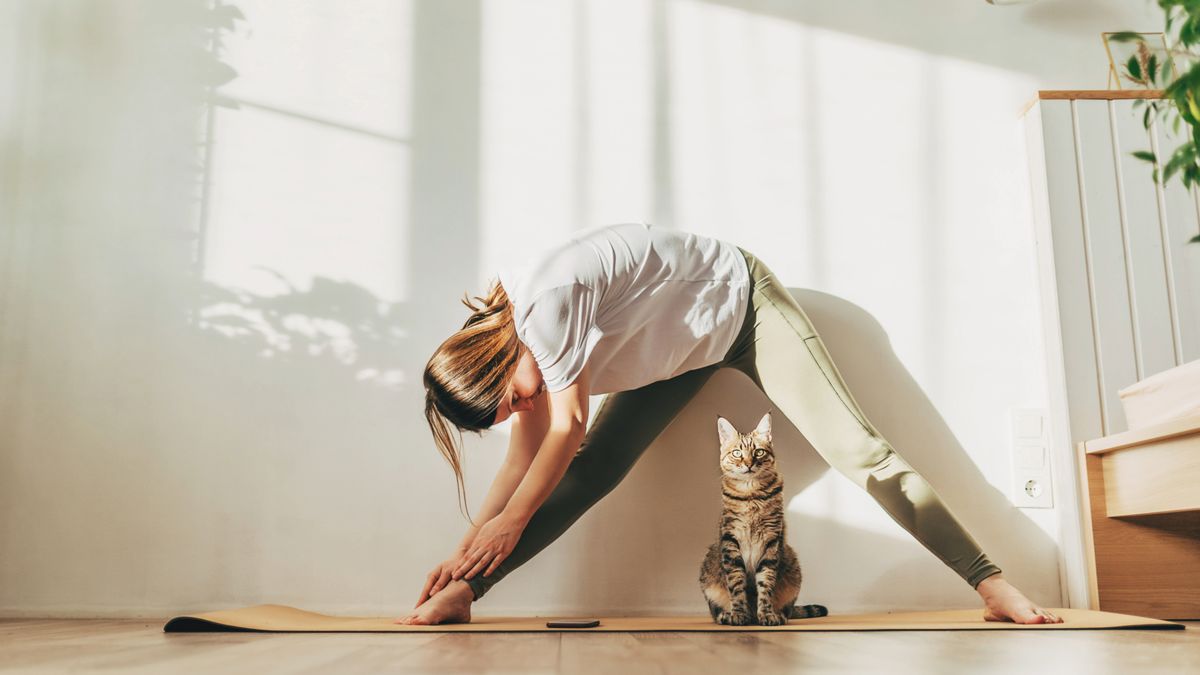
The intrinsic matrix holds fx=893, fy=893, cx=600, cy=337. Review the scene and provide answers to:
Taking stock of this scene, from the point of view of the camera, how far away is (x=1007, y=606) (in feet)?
6.32

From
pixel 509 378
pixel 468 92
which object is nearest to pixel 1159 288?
pixel 509 378

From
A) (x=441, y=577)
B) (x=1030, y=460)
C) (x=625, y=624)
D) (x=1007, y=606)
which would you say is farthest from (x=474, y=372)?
(x=1030, y=460)

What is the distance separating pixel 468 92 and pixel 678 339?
1047 millimetres

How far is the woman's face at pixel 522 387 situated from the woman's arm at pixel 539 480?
108 millimetres

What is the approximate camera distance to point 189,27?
2631 mm

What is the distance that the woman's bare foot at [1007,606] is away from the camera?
188cm

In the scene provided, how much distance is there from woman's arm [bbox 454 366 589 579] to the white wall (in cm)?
37

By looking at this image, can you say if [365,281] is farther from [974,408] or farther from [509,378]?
[974,408]

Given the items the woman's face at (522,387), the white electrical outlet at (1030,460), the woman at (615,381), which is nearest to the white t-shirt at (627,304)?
the woman at (615,381)

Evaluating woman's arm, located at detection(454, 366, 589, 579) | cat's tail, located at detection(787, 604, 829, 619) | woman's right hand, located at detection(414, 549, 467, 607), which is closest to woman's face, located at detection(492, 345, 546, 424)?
woman's arm, located at detection(454, 366, 589, 579)

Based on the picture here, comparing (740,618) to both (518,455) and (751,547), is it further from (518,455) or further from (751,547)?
(518,455)

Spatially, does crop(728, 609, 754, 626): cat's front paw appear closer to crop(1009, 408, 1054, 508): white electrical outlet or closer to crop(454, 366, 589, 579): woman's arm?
crop(454, 366, 589, 579): woman's arm

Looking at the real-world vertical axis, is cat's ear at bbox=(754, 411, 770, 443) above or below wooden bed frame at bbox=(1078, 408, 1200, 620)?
above

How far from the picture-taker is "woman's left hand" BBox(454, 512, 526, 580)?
1975 mm
